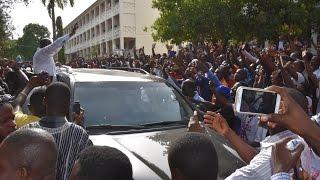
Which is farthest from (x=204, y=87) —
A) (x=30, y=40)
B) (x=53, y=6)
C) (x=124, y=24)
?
(x=30, y=40)

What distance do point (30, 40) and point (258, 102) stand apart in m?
89.4

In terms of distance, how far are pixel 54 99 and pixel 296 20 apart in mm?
13140

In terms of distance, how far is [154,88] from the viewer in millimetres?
5266

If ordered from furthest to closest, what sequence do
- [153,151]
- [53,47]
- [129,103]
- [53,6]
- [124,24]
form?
[124,24] < [53,6] < [53,47] < [129,103] < [153,151]

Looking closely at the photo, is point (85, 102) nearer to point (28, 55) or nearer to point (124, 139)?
point (124, 139)

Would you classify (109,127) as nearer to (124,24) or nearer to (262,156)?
(262,156)

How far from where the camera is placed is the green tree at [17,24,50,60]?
267 feet

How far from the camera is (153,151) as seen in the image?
3887 millimetres

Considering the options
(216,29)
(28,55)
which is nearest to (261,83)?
(216,29)

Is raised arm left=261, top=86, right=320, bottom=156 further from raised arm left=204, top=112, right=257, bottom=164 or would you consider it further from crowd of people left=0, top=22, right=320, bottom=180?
raised arm left=204, top=112, right=257, bottom=164

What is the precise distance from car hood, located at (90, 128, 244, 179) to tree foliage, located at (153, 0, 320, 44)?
36.9 ft

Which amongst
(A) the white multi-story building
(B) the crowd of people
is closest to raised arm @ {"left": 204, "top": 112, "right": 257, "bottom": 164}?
(B) the crowd of people

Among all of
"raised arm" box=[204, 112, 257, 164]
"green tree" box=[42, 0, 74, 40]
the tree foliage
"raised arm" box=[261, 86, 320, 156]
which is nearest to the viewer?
"raised arm" box=[261, 86, 320, 156]

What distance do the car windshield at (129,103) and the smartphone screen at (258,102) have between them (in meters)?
2.44
